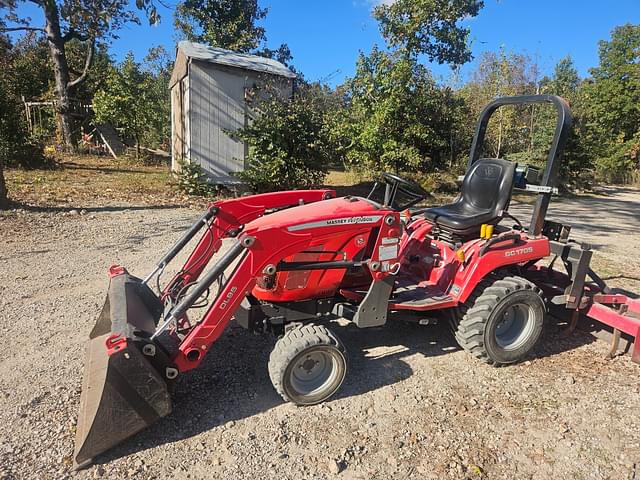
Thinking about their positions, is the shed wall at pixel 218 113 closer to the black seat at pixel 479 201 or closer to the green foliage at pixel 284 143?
the green foliage at pixel 284 143

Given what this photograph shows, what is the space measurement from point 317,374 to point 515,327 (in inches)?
72.6

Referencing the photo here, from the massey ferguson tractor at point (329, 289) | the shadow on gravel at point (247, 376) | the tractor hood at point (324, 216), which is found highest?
the tractor hood at point (324, 216)

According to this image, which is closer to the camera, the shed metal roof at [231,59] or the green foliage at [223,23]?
the shed metal roof at [231,59]

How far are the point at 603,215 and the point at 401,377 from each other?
1181 centimetres

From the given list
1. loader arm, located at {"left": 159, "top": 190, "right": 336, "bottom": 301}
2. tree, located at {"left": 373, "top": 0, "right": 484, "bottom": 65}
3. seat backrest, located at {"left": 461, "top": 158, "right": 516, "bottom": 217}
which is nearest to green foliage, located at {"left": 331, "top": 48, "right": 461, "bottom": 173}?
tree, located at {"left": 373, "top": 0, "right": 484, "bottom": 65}

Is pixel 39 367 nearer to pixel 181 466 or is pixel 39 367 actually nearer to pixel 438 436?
pixel 181 466

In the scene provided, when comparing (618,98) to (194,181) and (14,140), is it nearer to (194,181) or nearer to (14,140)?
(194,181)

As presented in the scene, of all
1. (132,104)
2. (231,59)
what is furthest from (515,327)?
(132,104)

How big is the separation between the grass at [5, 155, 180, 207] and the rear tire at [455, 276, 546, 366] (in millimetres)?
8566

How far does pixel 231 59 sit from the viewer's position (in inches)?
460

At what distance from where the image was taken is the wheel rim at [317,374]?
3.13 m

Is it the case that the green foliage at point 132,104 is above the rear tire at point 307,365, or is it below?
above

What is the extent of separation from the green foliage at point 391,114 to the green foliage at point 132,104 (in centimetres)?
961

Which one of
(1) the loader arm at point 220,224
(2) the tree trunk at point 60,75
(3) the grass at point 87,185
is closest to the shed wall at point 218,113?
(3) the grass at point 87,185
